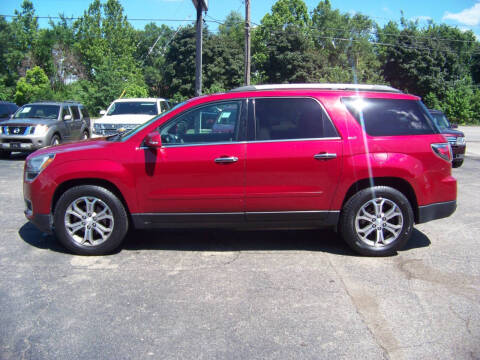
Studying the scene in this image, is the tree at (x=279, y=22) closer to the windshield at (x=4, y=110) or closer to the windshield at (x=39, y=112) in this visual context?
the windshield at (x=4, y=110)

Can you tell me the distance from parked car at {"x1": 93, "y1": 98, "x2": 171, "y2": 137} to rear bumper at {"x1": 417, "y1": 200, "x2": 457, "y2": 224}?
10520 millimetres

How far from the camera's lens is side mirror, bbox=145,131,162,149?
16.2ft

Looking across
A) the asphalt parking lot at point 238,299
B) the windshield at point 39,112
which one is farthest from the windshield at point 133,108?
the asphalt parking lot at point 238,299

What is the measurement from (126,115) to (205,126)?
10483 millimetres

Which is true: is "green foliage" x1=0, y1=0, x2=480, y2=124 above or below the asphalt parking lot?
above

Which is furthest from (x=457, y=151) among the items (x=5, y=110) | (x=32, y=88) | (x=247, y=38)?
(x=32, y=88)

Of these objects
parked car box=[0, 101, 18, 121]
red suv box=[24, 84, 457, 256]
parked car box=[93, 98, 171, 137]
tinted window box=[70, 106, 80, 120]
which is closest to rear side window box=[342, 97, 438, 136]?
red suv box=[24, 84, 457, 256]

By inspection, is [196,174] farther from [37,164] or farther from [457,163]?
[457,163]

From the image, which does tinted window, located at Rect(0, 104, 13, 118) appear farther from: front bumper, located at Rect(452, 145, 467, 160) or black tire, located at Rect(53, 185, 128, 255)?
front bumper, located at Rect(452, 145, 467, 160)

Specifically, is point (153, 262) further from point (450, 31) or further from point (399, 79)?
point (450, 31)

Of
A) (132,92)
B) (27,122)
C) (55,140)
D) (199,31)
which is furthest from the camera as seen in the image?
(132,92)

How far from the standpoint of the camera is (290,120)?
16.9 feet

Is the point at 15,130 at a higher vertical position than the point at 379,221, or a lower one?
higher

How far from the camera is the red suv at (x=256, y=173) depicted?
5031 mm
